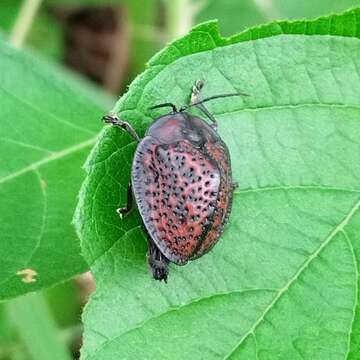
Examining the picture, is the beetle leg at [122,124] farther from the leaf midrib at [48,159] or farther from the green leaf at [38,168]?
the leaf midrib at [48,159]

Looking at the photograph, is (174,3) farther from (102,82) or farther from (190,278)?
(102,82)

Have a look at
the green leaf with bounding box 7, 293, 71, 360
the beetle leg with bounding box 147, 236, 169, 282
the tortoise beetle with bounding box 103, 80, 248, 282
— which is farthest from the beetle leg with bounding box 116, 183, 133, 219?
the green leaf with bounding box 7, 293, 71, 360

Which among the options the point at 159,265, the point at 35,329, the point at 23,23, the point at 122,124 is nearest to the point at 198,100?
the point at 122,124

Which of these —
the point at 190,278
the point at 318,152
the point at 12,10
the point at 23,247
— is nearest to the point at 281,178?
the point at 318,152

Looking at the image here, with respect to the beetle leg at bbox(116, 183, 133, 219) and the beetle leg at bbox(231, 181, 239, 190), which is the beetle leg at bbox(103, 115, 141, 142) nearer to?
the beetle leg at bbox(116, 183, 133, 219)

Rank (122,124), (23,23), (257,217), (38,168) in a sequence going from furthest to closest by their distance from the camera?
1. (23,23)
2. (38,168)
3. (257,217)
4. (122,124)

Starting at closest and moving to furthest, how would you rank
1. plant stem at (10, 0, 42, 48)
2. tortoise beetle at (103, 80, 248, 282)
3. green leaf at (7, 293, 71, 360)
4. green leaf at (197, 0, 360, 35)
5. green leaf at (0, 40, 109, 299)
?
1. tortoise beetle at (103, 80, 248, 282)
2. green leaf at (0, 40, 109, 299)
3. green leaf at (7, 293, 71, 360)
4. plant stem at (10, 0, 42, 48)
5. green leaf at (197, 0, 360, 35)

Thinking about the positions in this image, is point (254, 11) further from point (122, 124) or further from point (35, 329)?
point (122, 124)
